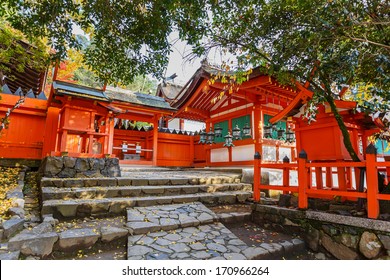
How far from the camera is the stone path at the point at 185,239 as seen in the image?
317 cm

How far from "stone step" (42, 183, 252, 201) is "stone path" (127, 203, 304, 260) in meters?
0.78

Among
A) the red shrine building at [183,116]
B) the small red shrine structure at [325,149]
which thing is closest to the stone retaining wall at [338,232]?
the small red shrine structure at [325,149]

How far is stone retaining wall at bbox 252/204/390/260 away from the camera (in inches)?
128

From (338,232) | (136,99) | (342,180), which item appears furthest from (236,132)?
(338,232)

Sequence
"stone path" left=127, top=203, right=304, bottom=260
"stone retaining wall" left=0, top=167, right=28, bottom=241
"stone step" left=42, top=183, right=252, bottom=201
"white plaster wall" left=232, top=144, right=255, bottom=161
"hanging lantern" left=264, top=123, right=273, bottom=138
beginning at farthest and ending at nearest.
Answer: "white plaster wall" left=232, top=144, right=255, bottom=161 → "hanging lantern" left=264, top=123, right=273, bottom=138 → "stone step" left=42, top=183, right=252, bottom=201 → "stone path" left=127, top=203, right=304, bottom=260 → "stone retaining wall" left=0, top=167, right=28, bottom=241

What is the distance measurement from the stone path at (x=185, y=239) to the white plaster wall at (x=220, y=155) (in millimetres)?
6040

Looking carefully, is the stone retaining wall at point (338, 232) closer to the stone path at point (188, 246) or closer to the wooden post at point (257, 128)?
the stone path at point (188, 246)

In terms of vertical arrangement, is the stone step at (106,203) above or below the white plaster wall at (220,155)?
below

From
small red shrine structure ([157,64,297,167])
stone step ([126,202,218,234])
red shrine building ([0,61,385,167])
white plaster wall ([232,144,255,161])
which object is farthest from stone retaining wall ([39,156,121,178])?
white plaster wall ([232,144,255,161])

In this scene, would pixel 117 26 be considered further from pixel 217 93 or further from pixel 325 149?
pixel 217 93

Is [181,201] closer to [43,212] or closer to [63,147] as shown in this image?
[43,212]

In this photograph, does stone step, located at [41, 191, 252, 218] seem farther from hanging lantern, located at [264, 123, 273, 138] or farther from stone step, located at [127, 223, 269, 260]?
hanging lantern, located at [264, 123, 273, 138]
